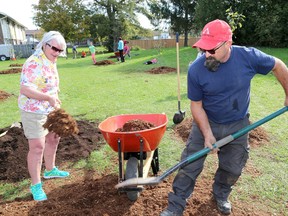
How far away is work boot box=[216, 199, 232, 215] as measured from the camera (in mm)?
3154

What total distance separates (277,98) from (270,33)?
17655 mm

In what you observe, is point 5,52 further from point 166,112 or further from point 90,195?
point 90,195

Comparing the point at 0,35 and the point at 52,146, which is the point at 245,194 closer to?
the point at 52,146

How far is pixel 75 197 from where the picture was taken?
138 inches

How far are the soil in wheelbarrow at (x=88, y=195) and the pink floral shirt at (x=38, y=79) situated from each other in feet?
3.59

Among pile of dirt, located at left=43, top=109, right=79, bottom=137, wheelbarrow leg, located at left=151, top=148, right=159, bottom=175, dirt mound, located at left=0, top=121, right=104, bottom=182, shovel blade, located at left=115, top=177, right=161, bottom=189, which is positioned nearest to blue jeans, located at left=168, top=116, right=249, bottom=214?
shovel blade, located at left=115, top=177, right=161, bottom=189

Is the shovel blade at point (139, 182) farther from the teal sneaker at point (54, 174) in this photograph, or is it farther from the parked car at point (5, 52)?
the parked car at point (5, 52)

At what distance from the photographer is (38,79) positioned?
3.27 m

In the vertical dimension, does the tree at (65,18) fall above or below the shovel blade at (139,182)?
above

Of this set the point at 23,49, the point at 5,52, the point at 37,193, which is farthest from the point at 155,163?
the point at 23,49

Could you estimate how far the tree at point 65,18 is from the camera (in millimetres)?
42375

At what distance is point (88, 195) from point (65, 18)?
4284 centimetres

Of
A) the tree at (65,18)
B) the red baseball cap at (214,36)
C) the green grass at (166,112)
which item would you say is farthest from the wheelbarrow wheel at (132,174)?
the tree at (65,18)

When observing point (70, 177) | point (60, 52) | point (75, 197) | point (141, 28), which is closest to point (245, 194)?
point (75, 197)
